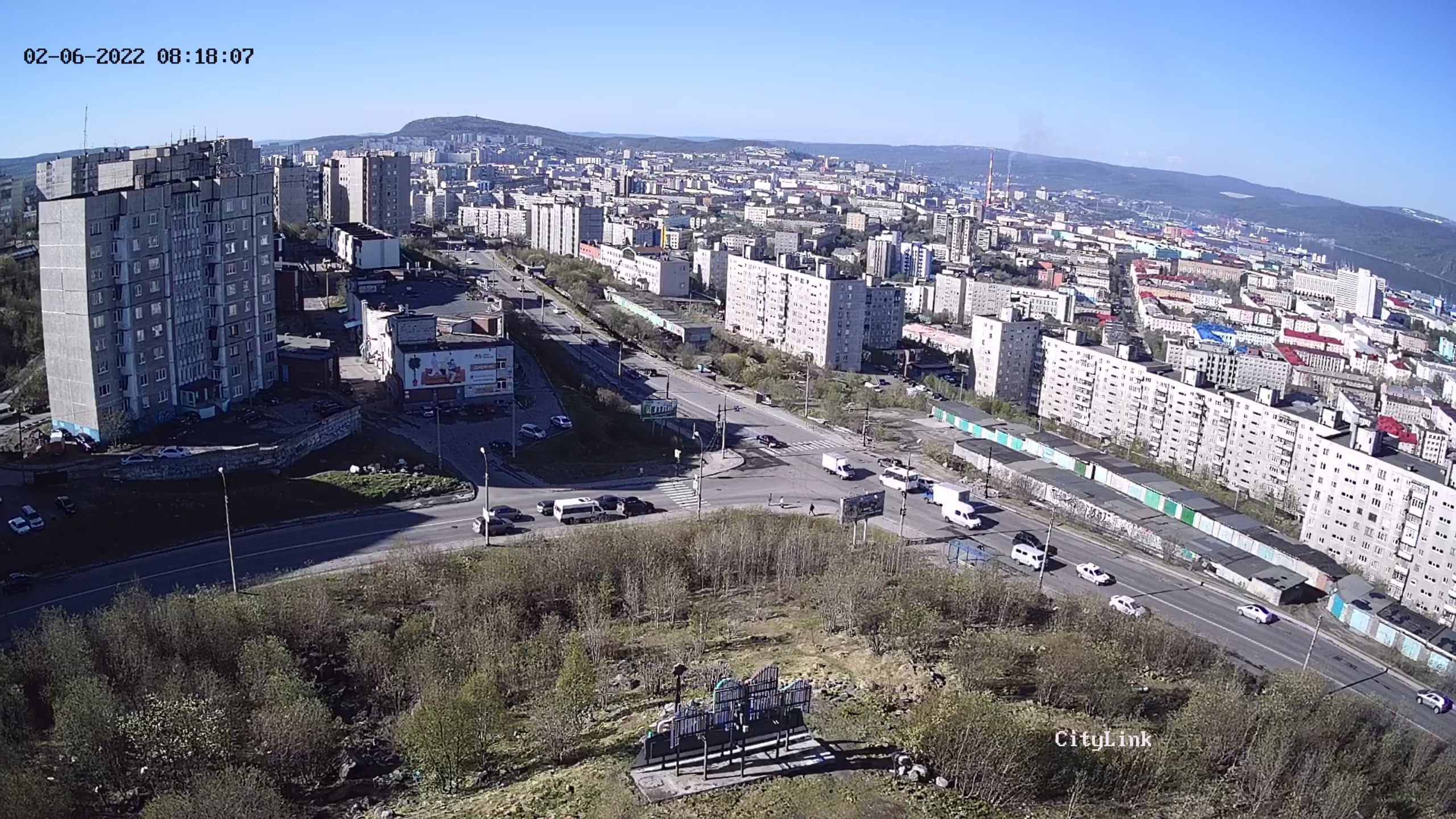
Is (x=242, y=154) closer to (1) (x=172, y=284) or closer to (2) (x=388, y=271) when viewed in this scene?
(1) (x=172, y=284)

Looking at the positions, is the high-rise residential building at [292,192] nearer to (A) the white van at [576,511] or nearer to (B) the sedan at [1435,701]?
(A) the white van at [576,511]

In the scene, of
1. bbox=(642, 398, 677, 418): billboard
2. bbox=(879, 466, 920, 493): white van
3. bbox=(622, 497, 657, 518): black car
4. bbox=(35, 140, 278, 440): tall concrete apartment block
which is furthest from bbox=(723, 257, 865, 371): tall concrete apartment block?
bbox=(35, 140, 278, 440): tall concrete apartment block

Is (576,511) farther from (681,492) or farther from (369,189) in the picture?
(369,189)

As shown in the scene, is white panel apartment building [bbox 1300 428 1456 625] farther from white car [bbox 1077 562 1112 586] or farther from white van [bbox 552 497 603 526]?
white van [bbox 552 497 603 526]

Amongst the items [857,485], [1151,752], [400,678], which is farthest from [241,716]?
[857,485]

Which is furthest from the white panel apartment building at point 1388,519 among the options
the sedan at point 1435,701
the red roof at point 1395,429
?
the red roof at point 1395,429

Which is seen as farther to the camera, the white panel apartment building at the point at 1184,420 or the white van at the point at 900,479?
the white panel apartment building at the point at 1184,420

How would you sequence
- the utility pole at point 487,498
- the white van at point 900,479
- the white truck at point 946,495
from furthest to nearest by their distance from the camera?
1. the white van at point 900,479
2. the white truck at point 946,495
3. the utility pole at point 487,498
